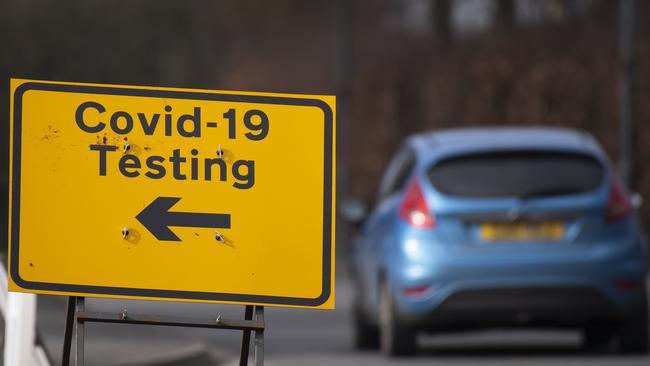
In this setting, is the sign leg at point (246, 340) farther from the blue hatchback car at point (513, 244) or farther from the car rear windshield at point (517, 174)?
the car rear windshield at point (517, 174)

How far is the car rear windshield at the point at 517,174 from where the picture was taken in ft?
42.9

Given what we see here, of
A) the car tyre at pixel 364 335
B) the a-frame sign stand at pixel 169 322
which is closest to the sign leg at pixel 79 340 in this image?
the a-frame sign stand at pixel 169 322

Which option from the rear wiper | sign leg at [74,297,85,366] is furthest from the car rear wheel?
sign leg at [74,297,85,366]

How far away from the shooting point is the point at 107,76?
5444cm

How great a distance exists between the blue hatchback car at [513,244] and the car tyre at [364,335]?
3.38ft

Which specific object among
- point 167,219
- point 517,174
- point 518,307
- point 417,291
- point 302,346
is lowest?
point 302,346

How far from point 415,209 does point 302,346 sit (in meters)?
2.02

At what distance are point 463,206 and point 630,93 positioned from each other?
1177cm

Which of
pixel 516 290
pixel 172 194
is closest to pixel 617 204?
pixel 516 290

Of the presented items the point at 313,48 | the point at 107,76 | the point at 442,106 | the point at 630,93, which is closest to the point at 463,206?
the point at 630,93

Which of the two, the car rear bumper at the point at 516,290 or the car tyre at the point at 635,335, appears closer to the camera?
the car rear bumper at the point at 516,290

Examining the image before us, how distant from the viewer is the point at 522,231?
12.9 metres

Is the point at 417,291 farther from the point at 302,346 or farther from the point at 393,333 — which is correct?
the point at 302,346

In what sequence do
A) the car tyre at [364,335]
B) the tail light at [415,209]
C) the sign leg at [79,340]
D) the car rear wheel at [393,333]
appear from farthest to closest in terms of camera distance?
1. the car tyre at [364,335]
2. the car rear wheel at [393,333]
3. the tail light at [415,209]
4. the sign leg at [79,340]
